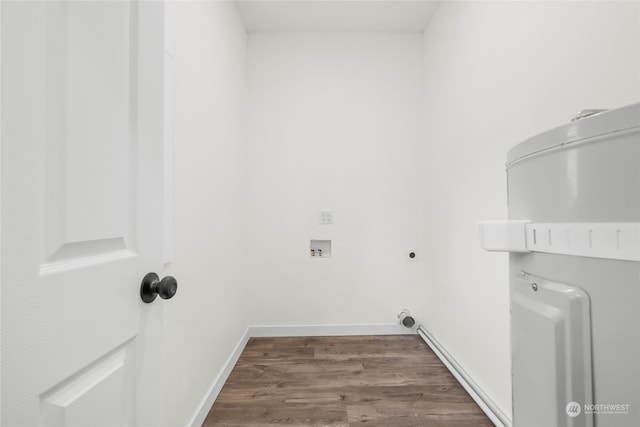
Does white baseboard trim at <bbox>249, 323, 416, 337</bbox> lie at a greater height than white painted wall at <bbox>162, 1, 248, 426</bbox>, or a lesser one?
lesser

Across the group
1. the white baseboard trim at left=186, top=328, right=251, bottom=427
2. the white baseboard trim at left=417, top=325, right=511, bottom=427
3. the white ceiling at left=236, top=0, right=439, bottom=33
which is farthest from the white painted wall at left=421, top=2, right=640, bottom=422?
the white baseboard trim at left=186, top=328, right=251, bottom=427

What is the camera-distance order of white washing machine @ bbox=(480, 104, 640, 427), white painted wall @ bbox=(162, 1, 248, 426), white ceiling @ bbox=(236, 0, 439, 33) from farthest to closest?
white ceiling @ bbox=(236, 0, 439, 33) → white painted wall @ bbox=(162, 1, 248, 426) → white washing machine @ bbox=(480, 104, 640, 427)

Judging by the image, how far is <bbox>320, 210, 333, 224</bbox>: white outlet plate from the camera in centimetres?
239

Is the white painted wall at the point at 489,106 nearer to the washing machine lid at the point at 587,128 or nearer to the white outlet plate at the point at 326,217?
the washing machine lid at the point at 587,128

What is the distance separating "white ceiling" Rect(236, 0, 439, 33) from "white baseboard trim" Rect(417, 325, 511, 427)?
255cm

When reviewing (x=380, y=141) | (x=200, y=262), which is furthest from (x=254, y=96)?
(x=200, y=262)

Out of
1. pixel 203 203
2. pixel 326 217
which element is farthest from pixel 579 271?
pixel 326 217

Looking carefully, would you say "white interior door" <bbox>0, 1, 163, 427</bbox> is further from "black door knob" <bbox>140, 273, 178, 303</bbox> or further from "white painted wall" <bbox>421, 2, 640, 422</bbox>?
"white painted wall" <bbox>421, 2, 640, 422</bbox>

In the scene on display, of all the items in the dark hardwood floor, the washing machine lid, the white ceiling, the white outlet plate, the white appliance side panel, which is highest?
the white ceiling

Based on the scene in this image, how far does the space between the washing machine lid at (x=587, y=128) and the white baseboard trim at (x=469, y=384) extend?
4.69ft

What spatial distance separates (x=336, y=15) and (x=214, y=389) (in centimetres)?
274

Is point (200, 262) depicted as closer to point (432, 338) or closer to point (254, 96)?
point (254, 96)

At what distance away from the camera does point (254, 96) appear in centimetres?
238

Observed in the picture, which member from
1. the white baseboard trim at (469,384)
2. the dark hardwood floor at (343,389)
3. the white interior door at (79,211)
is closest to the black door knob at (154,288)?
the white interior door at (79,211)
